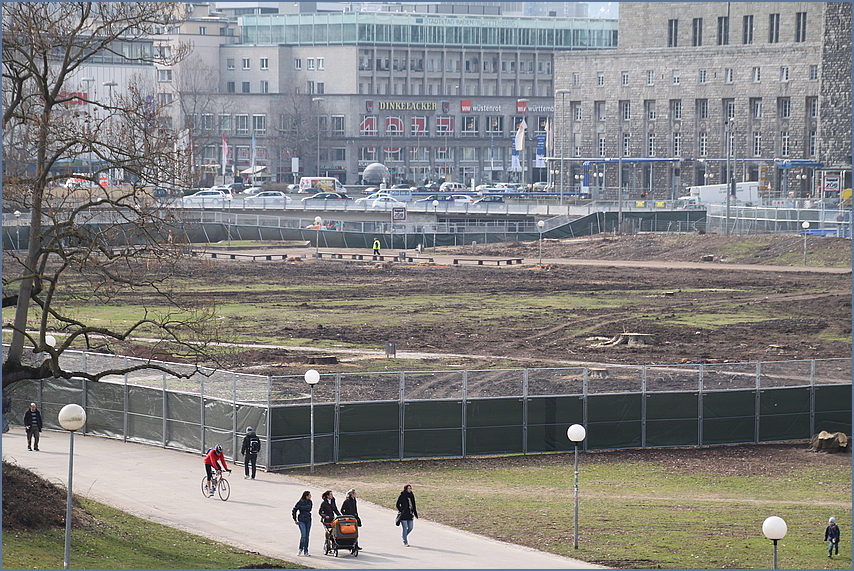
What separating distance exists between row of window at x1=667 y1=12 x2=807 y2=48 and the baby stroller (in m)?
121

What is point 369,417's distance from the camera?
3194 cm

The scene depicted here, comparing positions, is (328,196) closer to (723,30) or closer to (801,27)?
(723,30)

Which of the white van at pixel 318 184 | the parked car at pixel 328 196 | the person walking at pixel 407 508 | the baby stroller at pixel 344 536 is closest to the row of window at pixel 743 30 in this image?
the white van at pixel 318 184

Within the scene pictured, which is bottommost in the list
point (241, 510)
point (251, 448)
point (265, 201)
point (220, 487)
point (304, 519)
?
point (241, 510)

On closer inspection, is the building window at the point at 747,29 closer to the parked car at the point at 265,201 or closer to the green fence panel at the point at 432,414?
the parked car at the point at 265,201

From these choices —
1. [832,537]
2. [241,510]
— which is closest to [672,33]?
[241,510]

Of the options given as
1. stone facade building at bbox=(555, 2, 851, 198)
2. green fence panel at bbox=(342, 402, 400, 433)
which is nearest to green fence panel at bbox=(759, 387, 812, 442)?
green fence panel at bbox=(342, 402, 400, 433)

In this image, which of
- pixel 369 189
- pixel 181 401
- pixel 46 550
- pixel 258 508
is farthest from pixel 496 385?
pixel 369 189

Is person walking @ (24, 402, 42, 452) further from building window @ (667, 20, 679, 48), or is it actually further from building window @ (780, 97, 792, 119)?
building window @ (667, 20, 679, 48)

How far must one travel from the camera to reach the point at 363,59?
16862 centimetres

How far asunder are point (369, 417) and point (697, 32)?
120m

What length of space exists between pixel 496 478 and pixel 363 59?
143425 mm

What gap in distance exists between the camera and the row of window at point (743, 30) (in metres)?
133

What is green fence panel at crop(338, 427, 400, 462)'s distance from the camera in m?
31.8
